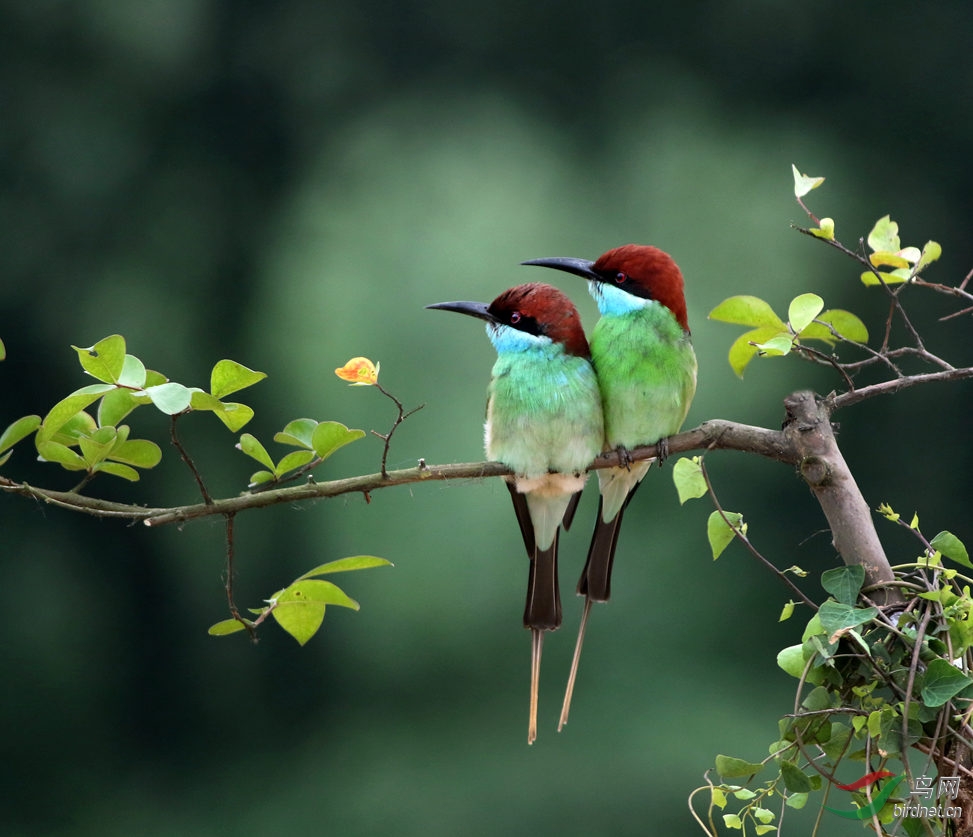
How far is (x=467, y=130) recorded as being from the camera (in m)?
3.10

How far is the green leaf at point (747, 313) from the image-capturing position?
1.05 m

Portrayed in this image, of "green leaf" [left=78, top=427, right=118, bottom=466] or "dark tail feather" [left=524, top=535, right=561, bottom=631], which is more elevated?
"green leaf" [left=78, top=427, right=118, bottom=466]

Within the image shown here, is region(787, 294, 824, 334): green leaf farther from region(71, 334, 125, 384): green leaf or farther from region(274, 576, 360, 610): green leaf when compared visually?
region(71, 334, 125, 384): green leaf

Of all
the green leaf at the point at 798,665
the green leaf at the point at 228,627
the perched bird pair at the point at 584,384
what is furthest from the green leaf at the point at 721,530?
the green leaf at the point at 228,627

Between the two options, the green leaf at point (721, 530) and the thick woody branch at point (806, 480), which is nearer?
the thick woody branch at point (806, 480)

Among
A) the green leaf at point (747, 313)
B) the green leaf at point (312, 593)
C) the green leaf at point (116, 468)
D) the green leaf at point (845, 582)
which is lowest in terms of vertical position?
the green leaf at point (312, 593)

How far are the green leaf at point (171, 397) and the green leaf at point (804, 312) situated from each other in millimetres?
585

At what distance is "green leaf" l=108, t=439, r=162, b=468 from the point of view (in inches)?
43.4

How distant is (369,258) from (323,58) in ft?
2.31

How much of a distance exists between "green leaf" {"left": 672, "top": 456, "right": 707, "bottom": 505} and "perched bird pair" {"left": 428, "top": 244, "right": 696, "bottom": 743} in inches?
8.2

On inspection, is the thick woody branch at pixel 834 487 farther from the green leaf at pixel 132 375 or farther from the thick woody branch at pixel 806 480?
the green leaf at pixel 132 375

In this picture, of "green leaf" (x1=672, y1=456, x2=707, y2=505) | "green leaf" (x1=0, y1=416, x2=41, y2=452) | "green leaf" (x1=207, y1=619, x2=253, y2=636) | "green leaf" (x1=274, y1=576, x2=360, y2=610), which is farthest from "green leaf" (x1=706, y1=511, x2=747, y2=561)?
"green leaf" (x1=0, y1=416, x2=41, y2=452)

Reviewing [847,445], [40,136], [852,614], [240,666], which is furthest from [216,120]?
[852,614]

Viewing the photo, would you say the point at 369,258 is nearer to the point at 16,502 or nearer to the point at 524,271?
the point at 524,271
